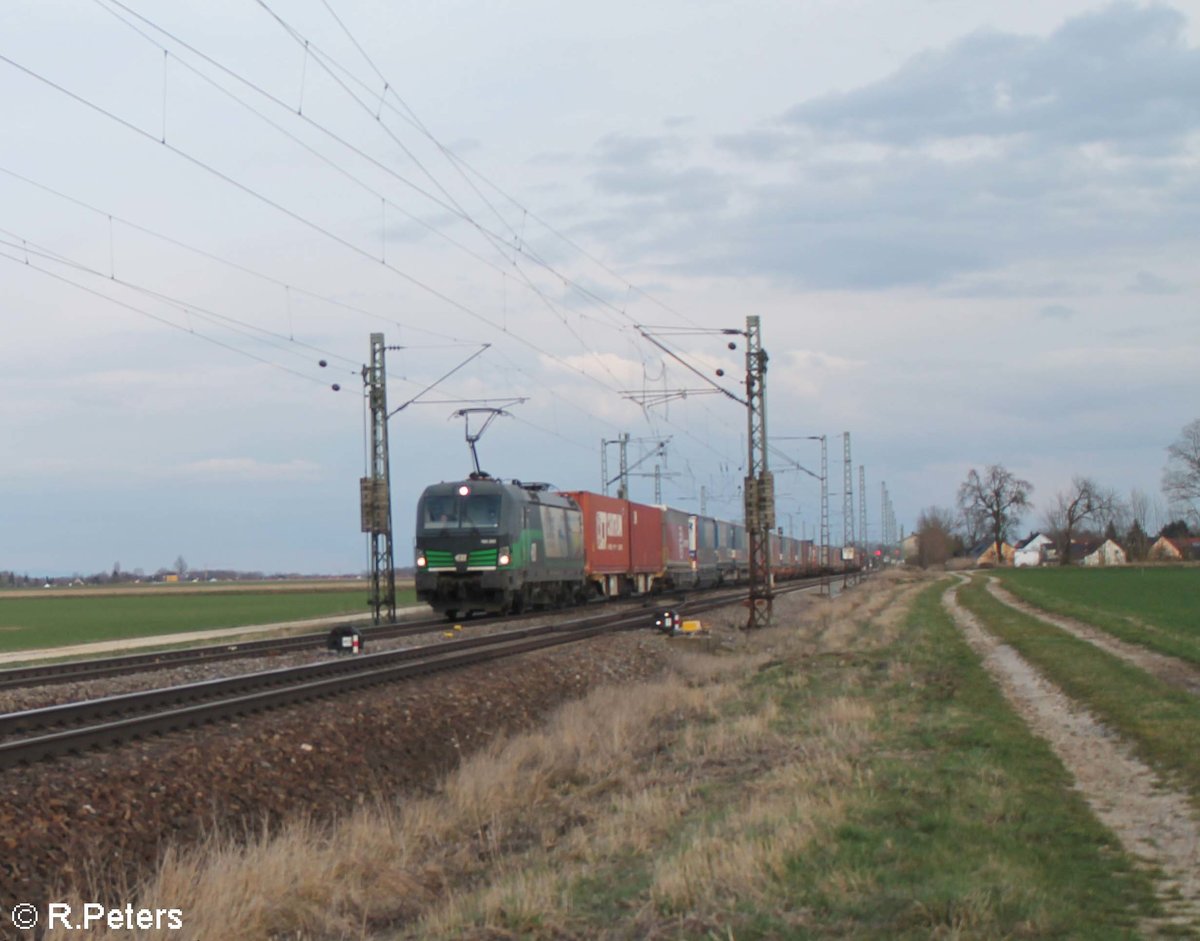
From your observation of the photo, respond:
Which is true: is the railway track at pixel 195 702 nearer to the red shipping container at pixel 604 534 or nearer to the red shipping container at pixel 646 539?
the red shipping container at pixel 604 534

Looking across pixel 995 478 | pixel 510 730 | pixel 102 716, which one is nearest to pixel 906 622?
pixel 510 730

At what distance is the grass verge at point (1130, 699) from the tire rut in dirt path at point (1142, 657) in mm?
263

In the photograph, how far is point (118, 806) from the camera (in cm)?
1005

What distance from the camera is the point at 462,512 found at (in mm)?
33250

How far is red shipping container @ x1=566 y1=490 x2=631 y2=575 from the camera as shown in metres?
43.2

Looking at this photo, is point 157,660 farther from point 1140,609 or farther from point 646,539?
point 1140,609

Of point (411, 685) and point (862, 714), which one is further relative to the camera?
point (411, 685)

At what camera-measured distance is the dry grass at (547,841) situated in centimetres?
761

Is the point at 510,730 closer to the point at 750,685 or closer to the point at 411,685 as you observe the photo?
the point at 411,685

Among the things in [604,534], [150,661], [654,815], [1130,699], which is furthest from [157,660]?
[604,534]

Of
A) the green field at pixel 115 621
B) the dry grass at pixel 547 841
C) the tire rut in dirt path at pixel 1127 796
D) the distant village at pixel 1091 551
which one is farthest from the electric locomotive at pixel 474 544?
the distant village at pixel 1091 551

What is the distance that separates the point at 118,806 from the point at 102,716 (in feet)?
14.0

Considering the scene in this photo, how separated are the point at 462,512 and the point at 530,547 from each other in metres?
2.61

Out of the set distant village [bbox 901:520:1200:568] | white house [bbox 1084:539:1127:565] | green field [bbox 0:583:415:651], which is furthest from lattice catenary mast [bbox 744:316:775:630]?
white house [bbox 1084:539:1127:565]
